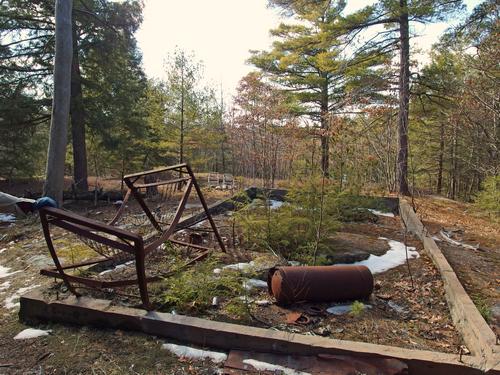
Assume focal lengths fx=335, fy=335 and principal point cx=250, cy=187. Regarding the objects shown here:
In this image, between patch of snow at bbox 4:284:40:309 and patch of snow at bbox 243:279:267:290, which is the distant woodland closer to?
patch of snow at bbox 243:279:267:290

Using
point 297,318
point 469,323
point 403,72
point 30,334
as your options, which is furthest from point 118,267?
point 403,72

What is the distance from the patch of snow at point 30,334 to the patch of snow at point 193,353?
107cm

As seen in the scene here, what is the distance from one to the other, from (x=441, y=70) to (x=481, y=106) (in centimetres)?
201

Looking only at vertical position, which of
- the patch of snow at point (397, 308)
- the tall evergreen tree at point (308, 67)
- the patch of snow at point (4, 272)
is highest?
the tall evergreen tree at point (308, 67)

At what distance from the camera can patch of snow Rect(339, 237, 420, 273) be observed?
4.69 metres

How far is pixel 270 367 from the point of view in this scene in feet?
7.79

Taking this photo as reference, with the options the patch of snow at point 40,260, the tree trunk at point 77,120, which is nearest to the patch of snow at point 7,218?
the tree trunk at point 77,120

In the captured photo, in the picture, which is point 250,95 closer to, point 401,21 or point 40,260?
point 401,21

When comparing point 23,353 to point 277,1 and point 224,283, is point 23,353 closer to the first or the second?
point 224,283

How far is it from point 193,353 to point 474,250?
5.51 metres

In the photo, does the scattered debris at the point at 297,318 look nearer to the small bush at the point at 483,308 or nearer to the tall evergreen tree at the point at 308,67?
the small bush at the point at 483,308

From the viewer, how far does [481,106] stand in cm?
1209

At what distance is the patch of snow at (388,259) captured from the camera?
4.69m

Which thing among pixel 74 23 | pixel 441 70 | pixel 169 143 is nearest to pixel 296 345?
pixel 169 143
